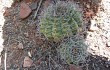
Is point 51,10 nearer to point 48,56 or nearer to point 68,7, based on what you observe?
point 68,7

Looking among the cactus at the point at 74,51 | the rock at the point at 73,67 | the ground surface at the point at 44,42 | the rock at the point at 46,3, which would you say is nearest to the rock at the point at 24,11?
the ground surface at the point at 44,42

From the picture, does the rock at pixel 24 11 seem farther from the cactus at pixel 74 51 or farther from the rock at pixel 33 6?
the cactus at pixel 74 51

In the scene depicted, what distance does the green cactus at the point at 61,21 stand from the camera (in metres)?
2.42

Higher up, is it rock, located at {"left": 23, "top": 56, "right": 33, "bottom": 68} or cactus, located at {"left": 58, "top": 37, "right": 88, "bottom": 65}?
cactus, located at {"left": 58, "top": 37, "right": 88, "bottom": 65}

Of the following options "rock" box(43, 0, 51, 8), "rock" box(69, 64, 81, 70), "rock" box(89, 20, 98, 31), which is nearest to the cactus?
"rock" box(69, 64, 81, 70)

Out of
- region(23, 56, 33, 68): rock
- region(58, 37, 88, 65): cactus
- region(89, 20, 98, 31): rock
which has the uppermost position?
region(89, 20, 98, 31): rock

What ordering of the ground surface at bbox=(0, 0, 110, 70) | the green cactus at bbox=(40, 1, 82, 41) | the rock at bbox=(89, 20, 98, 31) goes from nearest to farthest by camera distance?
the green cactus at bbox=(40, 1, 82, 41) → the ground surface at bbox=(0, 0, 110, 70) → the rock at bbox=(89, 20, 98, 31)

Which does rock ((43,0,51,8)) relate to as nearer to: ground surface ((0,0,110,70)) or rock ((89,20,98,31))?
ground surface ((0,0,110,70))

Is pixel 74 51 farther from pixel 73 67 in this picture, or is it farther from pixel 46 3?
pixel 46 3

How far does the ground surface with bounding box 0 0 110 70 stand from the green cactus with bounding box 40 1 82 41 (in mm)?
213

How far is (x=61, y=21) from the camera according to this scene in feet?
7.93

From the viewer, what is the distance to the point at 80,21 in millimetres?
2516

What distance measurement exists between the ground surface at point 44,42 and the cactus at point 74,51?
2.8 inches

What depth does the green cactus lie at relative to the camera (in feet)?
7.95
